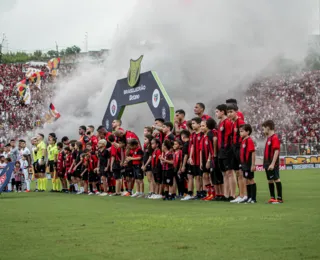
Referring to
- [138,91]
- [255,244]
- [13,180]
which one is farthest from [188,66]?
[255,244]

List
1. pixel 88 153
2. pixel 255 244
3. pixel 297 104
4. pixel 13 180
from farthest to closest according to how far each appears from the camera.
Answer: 1. pixel 297 104
2. pixel 13 180
3. pixel 88 153
4. pixel 255 244

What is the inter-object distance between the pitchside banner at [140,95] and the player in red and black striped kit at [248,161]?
687 cm

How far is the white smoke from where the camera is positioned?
26.5 metres

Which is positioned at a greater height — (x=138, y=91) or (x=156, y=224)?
(x=138, y=91)

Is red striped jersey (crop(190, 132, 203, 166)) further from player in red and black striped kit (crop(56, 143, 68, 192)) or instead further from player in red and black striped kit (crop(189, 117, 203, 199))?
player in red and black striped kit (crop(56, 143, 68, 192))

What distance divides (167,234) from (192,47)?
21.5 m

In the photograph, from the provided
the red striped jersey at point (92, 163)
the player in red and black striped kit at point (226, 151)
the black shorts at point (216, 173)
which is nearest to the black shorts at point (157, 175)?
the black shorts at point (216, 173)

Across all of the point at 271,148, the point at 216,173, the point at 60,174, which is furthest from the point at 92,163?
the point at 271,148

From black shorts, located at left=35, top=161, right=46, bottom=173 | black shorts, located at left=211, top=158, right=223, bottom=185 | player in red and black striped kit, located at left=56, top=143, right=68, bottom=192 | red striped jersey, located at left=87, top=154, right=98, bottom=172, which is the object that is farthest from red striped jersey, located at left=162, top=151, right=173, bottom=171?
black shorts, located at left=35, top=161, right=46, bottom=173

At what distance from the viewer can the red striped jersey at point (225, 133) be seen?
1135 centimetres

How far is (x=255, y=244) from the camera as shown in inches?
211

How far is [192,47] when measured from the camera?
1064 inches

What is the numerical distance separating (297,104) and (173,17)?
22.8 m

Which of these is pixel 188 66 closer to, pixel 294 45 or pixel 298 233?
pixel 294 45
